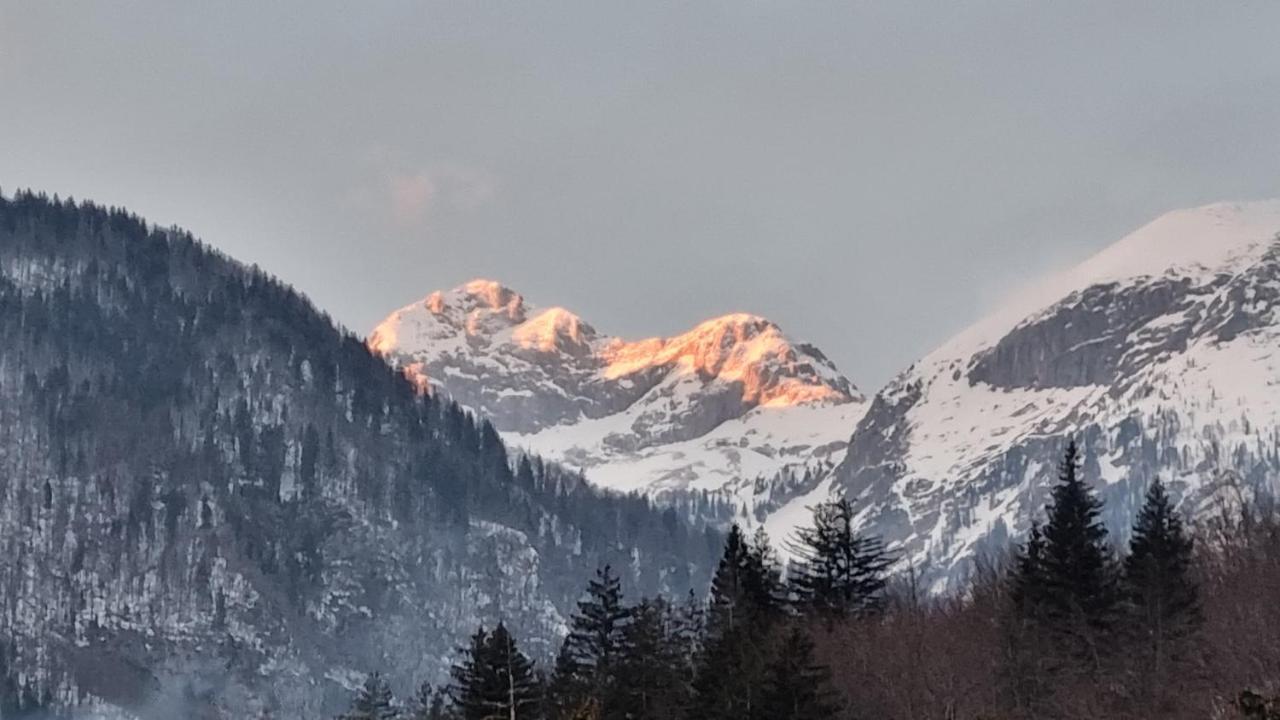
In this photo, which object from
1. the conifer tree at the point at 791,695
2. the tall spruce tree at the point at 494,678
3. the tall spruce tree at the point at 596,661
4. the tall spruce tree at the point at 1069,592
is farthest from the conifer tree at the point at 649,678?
the tall spruce tree at the point at 1069,592

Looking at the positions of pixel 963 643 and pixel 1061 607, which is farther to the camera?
pixel 963 643

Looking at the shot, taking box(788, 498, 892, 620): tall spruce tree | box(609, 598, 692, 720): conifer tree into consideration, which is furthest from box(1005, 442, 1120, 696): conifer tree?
box(609, 598, 692, 720): conifer tree

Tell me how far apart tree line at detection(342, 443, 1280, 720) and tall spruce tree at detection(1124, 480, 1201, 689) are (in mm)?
103

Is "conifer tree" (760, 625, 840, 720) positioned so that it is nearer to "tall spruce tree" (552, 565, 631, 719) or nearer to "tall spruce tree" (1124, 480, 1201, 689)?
"tall spruce tree" (552, 565, 631, 719)

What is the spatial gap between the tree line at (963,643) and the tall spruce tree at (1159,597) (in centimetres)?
10

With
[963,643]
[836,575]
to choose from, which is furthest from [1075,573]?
[836,575]

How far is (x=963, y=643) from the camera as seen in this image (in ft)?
316

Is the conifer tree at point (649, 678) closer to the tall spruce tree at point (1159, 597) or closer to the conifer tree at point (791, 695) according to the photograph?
the conifer tree at point (791, 695)

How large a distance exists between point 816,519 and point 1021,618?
47.8 feet

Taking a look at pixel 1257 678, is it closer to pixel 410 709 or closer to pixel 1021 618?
pixel 1021 618

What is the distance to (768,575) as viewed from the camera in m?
101

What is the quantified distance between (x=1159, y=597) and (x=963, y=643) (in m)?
11.8

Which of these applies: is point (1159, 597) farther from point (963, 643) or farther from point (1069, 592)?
point (963, 643)

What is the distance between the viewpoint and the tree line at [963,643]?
255 feet
